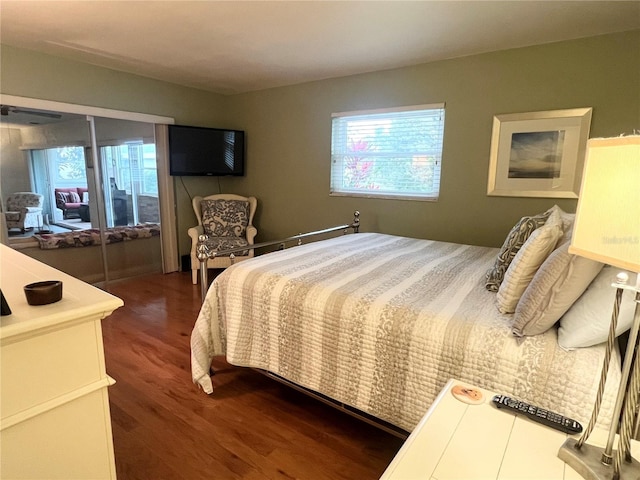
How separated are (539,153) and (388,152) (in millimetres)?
1395

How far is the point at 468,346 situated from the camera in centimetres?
137

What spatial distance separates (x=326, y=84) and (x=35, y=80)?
286cm

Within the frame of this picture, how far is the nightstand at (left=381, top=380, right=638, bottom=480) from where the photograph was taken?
2.79 feet

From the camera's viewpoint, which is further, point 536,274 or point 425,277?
point 425,277

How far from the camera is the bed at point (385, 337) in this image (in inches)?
49.8

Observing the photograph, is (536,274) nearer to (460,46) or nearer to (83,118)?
(460,46)

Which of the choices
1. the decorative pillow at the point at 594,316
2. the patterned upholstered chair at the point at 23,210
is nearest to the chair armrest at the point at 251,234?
the patterned upholstered chair at the point at 23,210

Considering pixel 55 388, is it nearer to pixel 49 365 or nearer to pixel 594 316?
pixel 49 365

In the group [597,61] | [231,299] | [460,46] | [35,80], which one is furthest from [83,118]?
[597,61]

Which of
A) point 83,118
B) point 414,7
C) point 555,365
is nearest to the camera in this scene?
point 555,365

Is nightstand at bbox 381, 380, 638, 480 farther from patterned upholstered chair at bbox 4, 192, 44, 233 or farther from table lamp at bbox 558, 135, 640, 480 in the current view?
patterned upholstered chair at bbox 4, 192, 44, 233

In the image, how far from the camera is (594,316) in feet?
3.85

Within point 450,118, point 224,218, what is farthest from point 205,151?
point 450,118

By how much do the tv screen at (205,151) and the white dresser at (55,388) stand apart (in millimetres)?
3703
